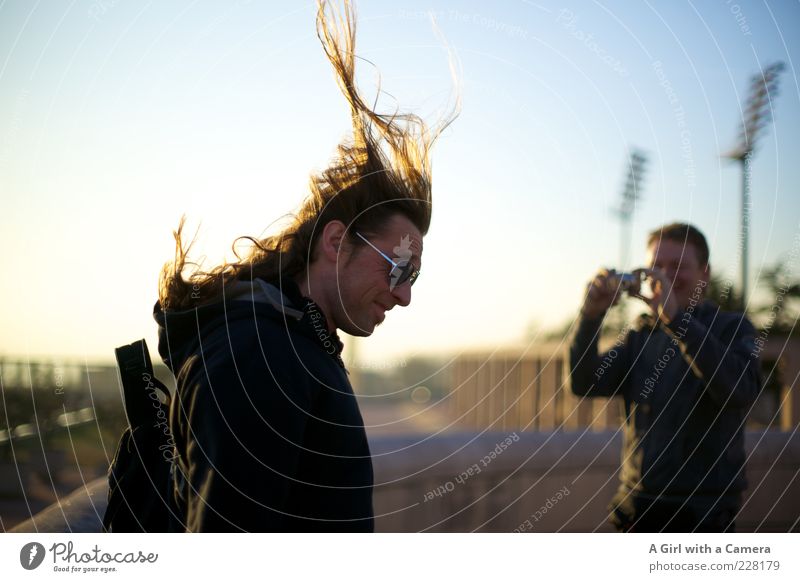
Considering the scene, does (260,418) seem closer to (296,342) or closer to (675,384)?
(296,342)

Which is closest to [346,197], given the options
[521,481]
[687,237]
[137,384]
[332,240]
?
[332,240]

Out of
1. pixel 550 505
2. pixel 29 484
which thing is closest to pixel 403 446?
pixel 550 505

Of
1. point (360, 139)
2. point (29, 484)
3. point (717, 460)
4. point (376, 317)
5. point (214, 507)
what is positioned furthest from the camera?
point (29, 484)

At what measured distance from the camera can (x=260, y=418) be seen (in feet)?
5.43

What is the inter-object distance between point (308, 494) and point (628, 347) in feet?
5.76

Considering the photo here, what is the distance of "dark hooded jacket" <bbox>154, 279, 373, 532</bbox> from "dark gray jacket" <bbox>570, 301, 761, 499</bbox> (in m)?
1.38

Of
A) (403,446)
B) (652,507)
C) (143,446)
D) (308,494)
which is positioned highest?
(143,446)

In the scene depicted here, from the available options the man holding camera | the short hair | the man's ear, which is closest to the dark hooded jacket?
the man's ear

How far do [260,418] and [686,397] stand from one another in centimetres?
184

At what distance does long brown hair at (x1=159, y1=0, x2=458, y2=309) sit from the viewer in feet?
6.91

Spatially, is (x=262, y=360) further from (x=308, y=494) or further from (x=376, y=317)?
(x=376, y=317)

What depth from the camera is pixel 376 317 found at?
2.18m
